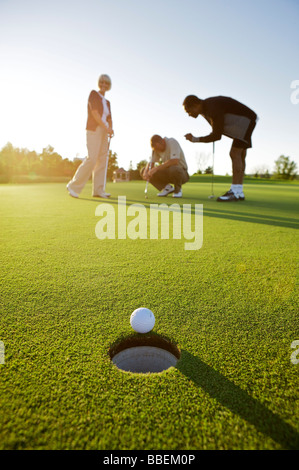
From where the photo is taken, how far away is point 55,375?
3.66ft

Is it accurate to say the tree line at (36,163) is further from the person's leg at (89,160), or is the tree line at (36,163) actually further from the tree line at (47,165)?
the person's leg at (89,160)

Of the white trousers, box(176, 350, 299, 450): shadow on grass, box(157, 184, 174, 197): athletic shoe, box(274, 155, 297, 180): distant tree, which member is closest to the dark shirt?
box(157, 184, 174, 197): athletic shoe

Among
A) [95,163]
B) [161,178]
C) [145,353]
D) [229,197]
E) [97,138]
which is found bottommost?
[145,353]

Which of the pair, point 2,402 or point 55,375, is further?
point 55,375

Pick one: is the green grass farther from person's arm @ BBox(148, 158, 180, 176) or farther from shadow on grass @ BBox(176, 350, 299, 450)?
person's arm @ BBox(148, 158, 180, 176)

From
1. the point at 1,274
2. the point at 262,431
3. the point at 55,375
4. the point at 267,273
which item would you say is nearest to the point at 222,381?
the point at 262,431

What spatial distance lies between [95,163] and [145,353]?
6.50m

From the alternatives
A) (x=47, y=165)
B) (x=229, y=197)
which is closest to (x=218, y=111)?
(x=229, y=197)

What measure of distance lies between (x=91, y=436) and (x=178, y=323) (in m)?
0.72

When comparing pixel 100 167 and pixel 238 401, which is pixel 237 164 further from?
pixel 238 401

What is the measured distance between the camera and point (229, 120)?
21.9ft

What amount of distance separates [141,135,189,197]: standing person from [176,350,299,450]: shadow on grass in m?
7.44

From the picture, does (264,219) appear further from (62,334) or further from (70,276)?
(62,334)

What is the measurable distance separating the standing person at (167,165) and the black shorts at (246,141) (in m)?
1.87
